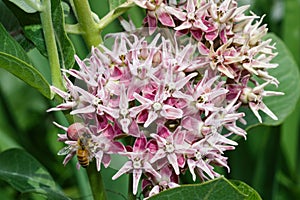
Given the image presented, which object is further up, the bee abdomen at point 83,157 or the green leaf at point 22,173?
the bee abdomen at point 83,157

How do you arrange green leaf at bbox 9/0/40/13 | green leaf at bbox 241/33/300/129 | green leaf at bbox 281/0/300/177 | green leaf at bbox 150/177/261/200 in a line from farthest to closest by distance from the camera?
1. green leaf at bbox 281/0/300/177
2. green leaf at bbox 241/33/300/129
3. green leaf at bbox 9/0/40/13
4. green leaf at bbox 150/177/261/200

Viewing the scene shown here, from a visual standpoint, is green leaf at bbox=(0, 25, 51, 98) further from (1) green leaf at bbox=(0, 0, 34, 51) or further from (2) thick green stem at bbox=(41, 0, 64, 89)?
(1) green leaf at bbox=(0, 0, 34, 51)

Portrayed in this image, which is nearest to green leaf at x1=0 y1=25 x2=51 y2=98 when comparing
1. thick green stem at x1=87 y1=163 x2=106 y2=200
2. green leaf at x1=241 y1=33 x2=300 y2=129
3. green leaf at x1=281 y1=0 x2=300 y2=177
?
thick green stem at x1=87 y1=163 x2=106 y2=200

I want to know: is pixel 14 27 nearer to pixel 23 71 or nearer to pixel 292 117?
pixel 23 71

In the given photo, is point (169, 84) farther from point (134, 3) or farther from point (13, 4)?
point (13, 4)

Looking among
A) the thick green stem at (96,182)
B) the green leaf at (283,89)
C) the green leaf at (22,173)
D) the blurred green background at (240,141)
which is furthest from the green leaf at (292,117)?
the thick green stem at (96,182)

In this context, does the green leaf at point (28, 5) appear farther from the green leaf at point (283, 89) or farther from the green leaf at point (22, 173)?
the green leaf at point (283, 89)
